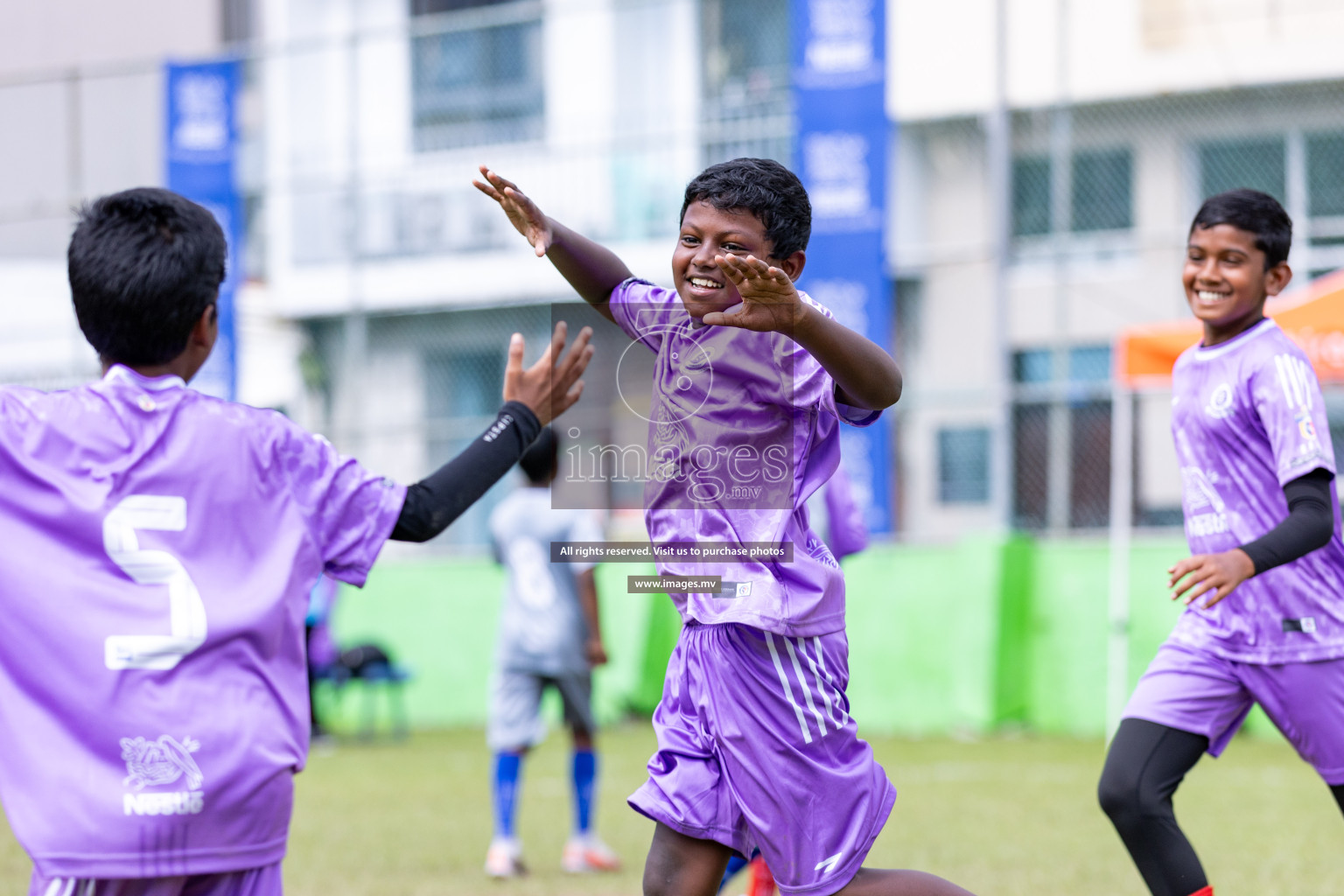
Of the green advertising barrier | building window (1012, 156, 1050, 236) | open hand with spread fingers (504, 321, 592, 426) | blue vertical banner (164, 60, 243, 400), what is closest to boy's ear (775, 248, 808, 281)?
open hand with spread fingers (504, 321, 592, 426)

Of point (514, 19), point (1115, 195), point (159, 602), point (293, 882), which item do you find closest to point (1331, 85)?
point (1115, 195)

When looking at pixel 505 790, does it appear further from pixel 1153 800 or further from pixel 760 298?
pixel 760 298

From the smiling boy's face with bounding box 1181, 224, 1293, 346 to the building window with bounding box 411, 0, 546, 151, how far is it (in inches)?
542

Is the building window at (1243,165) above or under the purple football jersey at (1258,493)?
above

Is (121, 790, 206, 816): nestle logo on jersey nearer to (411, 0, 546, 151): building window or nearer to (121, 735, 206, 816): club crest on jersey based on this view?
(121, 735, 206, 816): club crest on jersey

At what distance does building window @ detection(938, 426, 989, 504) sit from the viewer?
44.3 feet

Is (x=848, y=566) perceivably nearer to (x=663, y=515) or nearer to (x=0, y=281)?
(x=663, y=515)

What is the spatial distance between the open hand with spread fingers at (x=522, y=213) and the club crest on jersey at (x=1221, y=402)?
5.94ft

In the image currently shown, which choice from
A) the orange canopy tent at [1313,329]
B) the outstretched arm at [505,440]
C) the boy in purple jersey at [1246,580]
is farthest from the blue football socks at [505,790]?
the orange canopy tent at [1313,329]

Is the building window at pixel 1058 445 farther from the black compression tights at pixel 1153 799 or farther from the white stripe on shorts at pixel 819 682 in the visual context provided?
the white stripe on shorts at pixel 819 682

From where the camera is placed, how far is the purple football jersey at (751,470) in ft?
10.3

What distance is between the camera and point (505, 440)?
289 cm

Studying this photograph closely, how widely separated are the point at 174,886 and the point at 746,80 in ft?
48.4

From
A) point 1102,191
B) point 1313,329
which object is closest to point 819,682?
point 1313,329
